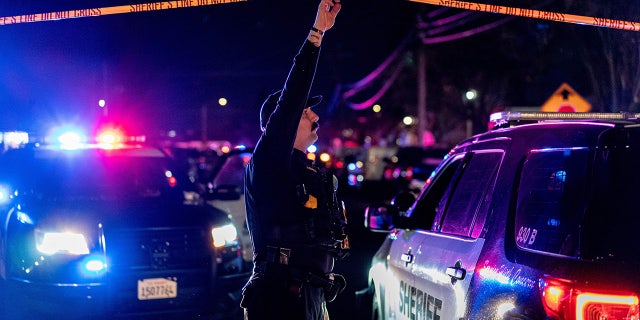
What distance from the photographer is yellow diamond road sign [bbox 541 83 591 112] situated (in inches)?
428

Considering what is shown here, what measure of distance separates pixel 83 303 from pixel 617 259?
16.9 feet

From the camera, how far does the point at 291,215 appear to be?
143 inches

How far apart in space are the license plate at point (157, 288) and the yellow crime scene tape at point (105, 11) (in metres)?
2.66

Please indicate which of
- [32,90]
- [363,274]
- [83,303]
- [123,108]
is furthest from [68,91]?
[363,274]

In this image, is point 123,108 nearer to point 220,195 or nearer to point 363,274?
point 220,195

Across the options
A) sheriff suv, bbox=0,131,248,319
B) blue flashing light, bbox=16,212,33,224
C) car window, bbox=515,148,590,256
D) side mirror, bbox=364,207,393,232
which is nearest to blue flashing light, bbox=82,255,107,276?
sheriff suv, bbox=0,131,248,319

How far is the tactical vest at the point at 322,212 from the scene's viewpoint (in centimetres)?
367

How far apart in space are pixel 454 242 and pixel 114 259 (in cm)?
385

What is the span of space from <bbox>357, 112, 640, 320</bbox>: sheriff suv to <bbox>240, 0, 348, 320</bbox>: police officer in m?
0.64

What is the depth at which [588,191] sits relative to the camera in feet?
9.59

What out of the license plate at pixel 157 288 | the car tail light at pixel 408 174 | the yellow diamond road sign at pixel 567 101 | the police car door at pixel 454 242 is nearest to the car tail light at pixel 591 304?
the police car door at pixel 454 242

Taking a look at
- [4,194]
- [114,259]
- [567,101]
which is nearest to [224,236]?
[114,259]

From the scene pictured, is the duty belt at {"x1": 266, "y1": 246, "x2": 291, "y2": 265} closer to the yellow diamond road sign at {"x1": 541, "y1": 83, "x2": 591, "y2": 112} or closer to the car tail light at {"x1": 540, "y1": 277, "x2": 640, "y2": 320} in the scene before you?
the car tail light at {"x1": 540, "y1": 277, "x2": 640, "y2": 320}

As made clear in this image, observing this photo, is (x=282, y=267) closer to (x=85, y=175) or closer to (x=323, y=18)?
(x=323, y=18)
